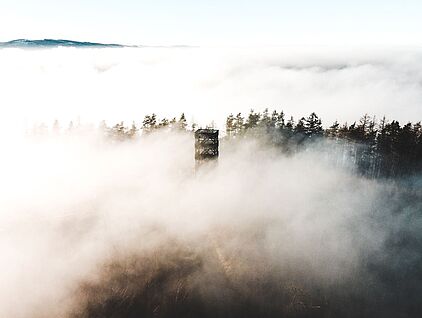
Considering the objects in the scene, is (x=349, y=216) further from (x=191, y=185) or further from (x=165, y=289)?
(x=165, y=289)

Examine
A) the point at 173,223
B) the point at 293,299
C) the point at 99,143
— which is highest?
the point at 99,143

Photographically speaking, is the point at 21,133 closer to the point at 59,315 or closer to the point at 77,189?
the point at 77,189

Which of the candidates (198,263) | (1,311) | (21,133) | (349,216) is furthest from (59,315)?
(21,133)

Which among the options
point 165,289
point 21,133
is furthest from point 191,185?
point 21,133

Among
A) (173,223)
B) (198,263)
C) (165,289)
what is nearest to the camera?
(165,289)

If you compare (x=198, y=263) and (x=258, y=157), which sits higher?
(x=258, y=157)

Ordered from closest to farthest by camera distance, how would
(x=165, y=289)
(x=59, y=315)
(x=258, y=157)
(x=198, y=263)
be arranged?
(x=59, y=315), (x=165, y=289), (x=198, y=263), (x=258, y=157)

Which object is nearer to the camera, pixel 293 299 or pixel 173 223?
pixel 293 299
